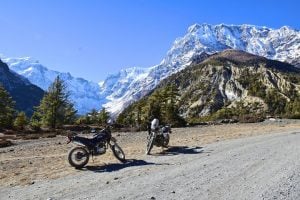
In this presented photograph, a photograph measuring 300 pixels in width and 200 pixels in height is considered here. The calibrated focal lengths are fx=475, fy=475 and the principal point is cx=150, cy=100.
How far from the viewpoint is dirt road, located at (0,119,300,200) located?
43.8 ft

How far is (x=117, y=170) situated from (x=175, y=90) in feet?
215

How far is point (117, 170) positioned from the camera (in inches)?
719

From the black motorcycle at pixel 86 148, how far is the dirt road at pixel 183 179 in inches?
24.1

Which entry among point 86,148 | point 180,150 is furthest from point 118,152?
point 180,150

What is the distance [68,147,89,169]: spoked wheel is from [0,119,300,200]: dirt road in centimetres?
49

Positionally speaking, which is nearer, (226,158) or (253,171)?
(253,171)

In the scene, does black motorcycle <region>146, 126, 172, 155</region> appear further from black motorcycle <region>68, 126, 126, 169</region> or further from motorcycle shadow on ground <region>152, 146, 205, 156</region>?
black motorcycle <region>68, 126, 126, 169</region>

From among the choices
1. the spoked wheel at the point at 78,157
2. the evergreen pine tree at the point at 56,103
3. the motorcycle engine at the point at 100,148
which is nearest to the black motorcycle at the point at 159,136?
the motorcycle engine at the point at 100,148

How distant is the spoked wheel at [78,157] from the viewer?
63.8ft

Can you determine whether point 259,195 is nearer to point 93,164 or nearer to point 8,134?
point 93,164

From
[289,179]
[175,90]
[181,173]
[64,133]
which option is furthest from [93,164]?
[175,90]

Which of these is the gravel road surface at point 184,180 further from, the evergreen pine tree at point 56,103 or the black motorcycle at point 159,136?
the evergreen pine tree at point 56,103

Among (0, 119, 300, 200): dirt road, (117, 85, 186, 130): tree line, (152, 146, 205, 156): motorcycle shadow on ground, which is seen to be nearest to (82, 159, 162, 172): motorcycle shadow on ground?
(0, 119, 300, 200): dirt road

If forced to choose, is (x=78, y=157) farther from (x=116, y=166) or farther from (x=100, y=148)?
(x=116, y=166)
